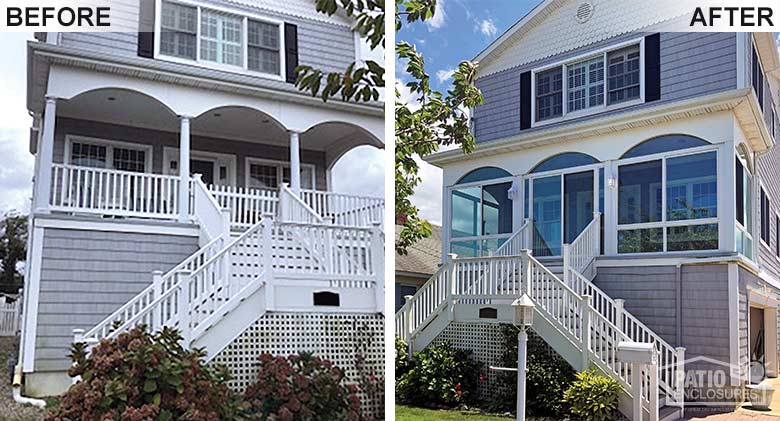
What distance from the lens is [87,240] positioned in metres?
2.23

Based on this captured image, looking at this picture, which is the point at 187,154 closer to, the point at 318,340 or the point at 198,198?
the point at 198,198

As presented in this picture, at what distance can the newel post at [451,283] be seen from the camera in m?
2.16

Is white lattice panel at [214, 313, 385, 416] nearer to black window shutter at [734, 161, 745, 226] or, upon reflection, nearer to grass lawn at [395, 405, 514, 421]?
grass lawn at [395, 405, 514, 421]

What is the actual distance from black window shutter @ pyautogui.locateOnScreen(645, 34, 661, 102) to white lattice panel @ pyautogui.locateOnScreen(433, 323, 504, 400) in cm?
80

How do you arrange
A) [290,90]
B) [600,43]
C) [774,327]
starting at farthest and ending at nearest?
[290,90]
[600,43]
[774,327]

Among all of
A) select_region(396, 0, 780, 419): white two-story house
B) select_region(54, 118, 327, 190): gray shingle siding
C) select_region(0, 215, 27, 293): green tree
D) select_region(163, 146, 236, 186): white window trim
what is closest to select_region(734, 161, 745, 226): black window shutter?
select_region(396, 0, 780, 419): white two-story house

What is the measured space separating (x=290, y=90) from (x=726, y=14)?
4.91 feet

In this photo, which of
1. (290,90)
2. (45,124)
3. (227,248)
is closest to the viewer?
(45,124)

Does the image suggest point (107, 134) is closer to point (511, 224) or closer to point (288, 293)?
point (288, 293)

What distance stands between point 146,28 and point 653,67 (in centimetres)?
166

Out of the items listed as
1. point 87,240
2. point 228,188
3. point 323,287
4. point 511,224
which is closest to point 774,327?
point 511,224

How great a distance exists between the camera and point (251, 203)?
8.18 ft

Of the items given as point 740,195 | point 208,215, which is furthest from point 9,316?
point 740,195

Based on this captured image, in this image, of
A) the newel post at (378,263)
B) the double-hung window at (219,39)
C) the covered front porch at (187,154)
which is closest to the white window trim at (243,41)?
the double-hung window at (219,39)
